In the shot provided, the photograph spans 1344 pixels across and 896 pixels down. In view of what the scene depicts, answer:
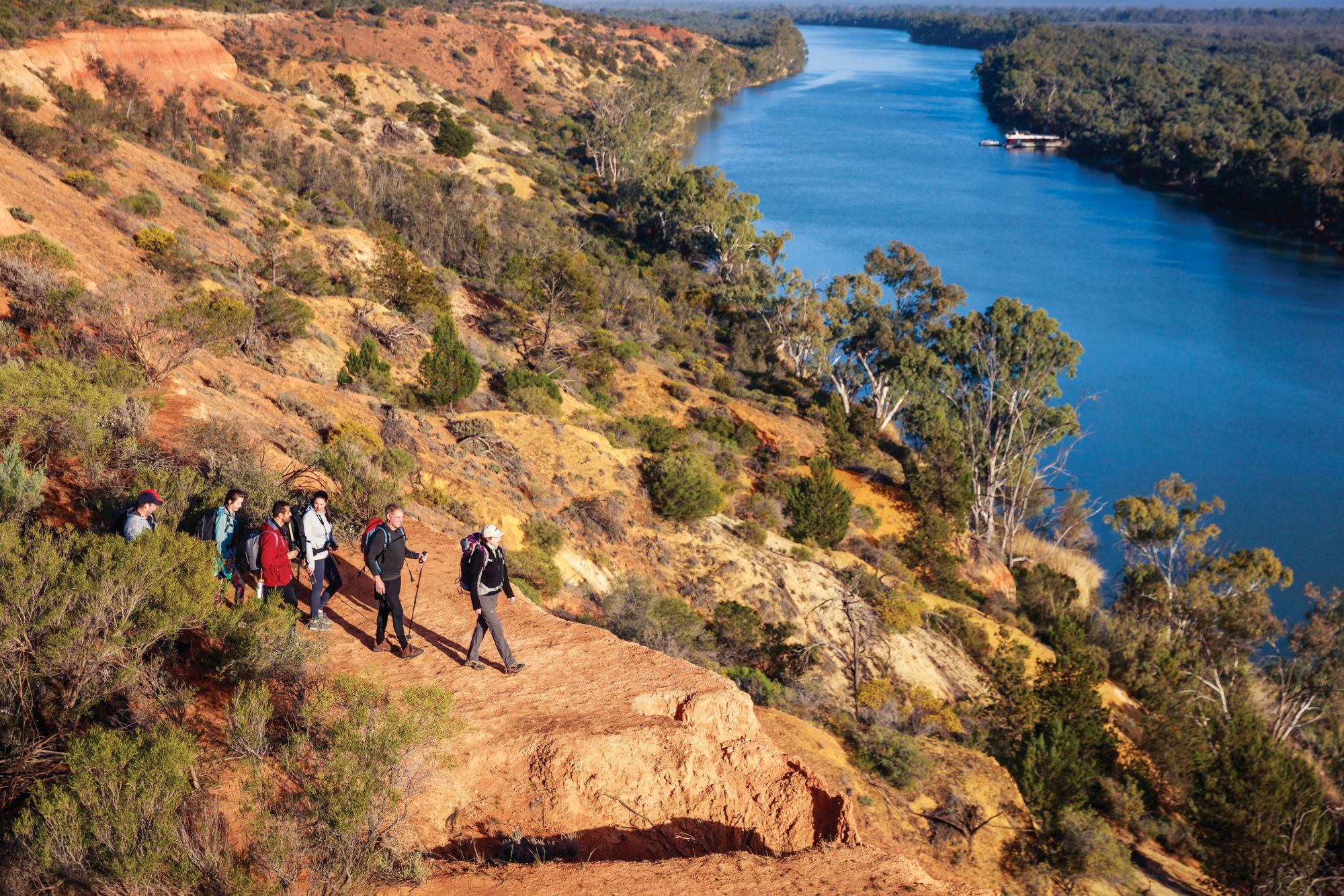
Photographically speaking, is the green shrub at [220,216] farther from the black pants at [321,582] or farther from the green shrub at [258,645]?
the green shrub at [258,645]

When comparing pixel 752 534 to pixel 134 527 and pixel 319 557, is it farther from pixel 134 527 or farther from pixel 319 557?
pixel 134 527

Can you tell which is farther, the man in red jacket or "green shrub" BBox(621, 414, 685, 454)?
"green shrub" BBox(621, 414, 685, 454)

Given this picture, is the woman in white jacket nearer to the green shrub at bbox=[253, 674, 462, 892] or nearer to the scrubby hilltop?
the scrubby hilltop

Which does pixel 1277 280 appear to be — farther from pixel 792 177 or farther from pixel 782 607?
pixel 782 607

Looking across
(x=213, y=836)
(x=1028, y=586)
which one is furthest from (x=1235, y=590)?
(x=213, y=836)

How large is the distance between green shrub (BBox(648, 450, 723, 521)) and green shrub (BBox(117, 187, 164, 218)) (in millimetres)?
14869

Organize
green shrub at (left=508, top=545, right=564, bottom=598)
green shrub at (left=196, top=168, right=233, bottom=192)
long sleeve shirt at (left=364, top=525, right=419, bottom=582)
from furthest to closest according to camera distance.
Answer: green shrub at (left=196, top=168, right=233, bottom=192), green shrub at (left=508, top=545, right=564, bottom=598), long sleeve shirt at (left=364, top=525, right=419, bottom=582)

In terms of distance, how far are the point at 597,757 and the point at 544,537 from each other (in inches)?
308

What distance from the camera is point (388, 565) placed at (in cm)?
761

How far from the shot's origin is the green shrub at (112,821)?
15.5ft

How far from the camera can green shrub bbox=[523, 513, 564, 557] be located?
47.1ft

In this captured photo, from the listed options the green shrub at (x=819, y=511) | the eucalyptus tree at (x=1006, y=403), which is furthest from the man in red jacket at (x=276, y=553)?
the eucalyptus tree at (x=1006, y=403)

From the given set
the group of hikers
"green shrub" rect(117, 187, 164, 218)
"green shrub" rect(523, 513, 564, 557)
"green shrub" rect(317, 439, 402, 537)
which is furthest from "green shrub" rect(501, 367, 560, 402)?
the group of hikers

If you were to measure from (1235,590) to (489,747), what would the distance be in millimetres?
24892
